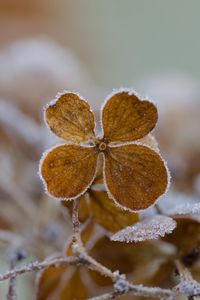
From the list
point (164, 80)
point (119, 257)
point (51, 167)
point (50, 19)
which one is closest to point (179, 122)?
point (164, 80)

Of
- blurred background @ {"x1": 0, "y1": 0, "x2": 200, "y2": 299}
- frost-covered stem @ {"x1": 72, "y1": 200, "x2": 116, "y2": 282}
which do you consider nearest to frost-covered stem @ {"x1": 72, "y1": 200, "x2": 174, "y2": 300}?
frost-covered stem @ {"x1": 72, "y1": 200, "x2": 116, "y2": 282}

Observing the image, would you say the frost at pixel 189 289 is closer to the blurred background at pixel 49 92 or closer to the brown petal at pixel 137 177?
the brown petal at pixel 137 177

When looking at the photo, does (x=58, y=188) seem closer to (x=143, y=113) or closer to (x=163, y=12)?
(x=143, y=113)

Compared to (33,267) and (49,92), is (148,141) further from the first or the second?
(49,92)

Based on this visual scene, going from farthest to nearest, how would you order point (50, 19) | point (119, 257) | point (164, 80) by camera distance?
1. point (50, 19)
2. point (164, 80)
3. point (119, 257)

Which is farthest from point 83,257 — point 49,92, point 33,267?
point 49,92

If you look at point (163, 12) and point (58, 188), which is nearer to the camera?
point (58, 188)

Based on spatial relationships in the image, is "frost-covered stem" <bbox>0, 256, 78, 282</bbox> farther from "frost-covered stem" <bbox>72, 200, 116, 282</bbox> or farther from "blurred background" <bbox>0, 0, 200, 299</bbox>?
"blurred background" <bbox>0, 0, 200, 299</bbox>
